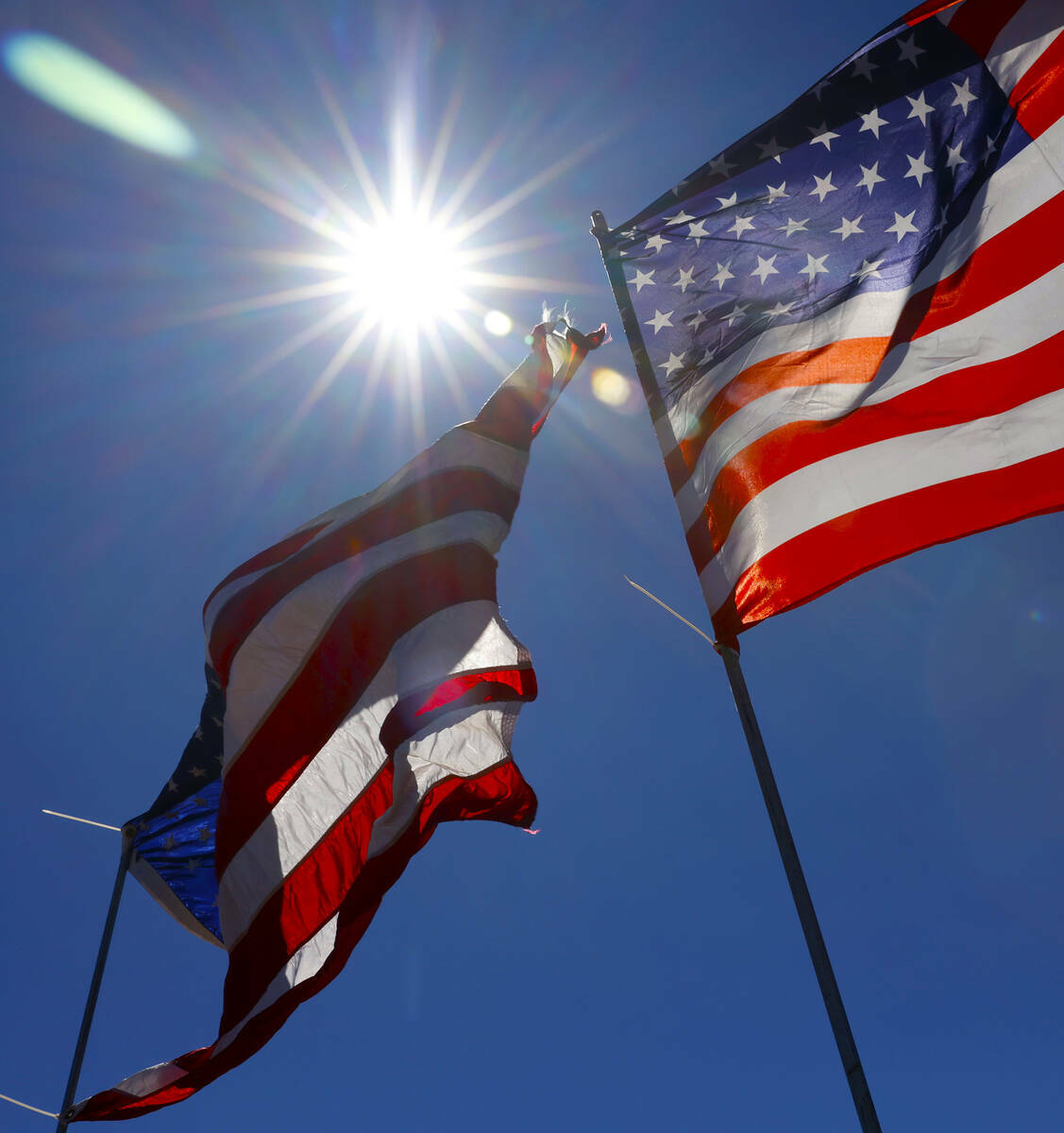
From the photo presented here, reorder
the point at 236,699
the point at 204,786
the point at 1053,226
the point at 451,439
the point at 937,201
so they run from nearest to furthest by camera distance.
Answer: the point at 1053,226 → the point at 937,201 → the point at 236,699 → the point at 451,439 → the point at 204,786

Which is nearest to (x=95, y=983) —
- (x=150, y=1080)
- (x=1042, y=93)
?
(x=150, y=1080)

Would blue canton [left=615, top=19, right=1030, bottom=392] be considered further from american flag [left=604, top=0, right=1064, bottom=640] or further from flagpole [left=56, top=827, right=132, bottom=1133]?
flagpole [left=56, top=827, right=132, bottom=1133]

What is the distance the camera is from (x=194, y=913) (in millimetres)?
9812

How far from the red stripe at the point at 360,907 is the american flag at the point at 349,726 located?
13 millimetres

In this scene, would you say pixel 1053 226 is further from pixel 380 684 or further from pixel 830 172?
pixel 380 684

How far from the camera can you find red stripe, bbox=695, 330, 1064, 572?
5.79 m

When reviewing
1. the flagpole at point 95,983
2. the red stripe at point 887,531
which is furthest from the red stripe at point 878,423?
the flagpole at point 95,983

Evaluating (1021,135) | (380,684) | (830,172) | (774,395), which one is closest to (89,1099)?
(380,684)

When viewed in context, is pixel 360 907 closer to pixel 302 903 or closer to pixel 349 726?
pixel 302 903

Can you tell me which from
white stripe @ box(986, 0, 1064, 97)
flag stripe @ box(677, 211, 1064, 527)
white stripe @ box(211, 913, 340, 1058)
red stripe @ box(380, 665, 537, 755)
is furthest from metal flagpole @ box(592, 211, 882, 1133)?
white stripe @ box(986, 0, 1064, 97)

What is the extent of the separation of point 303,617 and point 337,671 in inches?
22.8

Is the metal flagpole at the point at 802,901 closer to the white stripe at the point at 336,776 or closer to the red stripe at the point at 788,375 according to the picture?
the red stripe at the point at 788,375

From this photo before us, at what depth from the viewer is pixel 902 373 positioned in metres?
6.09

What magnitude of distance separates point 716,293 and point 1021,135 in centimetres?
213
